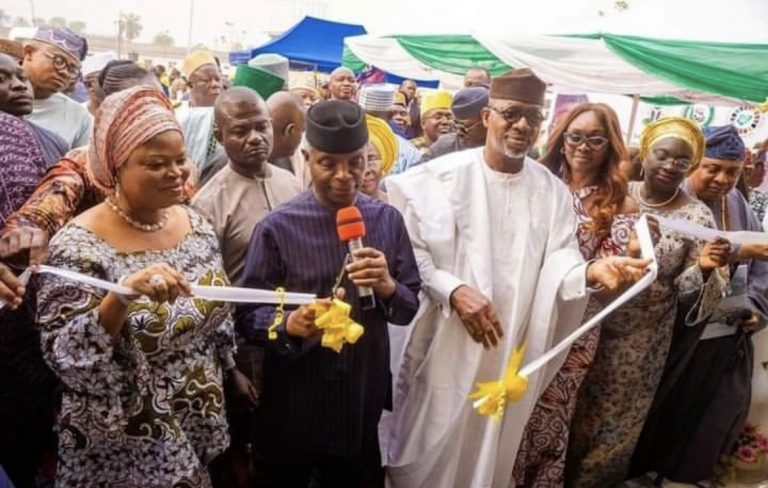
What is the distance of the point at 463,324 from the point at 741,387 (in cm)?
202

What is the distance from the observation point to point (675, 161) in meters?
3.13

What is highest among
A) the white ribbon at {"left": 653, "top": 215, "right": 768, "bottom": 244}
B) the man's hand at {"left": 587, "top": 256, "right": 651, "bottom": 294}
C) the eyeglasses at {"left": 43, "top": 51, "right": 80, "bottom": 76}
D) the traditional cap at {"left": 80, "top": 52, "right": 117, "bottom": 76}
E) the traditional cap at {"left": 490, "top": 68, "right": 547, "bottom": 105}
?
the traditional cap at {"left": 490, "top": 68, "right": 547, "bottom": 105}

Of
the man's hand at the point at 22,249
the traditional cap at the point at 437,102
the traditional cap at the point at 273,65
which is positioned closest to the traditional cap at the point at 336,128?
the man's hand at the point at 22,249

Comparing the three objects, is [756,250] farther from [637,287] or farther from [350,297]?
[350,297]

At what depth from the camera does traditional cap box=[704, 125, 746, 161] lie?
3400 mm

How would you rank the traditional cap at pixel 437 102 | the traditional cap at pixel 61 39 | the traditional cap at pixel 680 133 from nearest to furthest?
the traditional cap at pixel 680 133 < the traditional cap at pixel 61 39 < the traditional cap at pixel 437 102

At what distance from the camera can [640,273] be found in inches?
96.9

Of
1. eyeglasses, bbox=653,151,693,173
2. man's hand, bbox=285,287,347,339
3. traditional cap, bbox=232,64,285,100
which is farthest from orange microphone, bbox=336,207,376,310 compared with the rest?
traditional cap, bbox=232,64,285,100

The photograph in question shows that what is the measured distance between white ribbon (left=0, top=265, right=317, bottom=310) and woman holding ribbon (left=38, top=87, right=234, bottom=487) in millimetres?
42

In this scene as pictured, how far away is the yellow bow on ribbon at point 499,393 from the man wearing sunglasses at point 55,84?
260 cm

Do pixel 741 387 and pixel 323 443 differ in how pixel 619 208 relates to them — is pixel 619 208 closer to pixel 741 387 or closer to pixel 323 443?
pixel 741 387

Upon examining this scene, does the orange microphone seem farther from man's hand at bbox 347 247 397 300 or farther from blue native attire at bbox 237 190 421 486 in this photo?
blue native attire at bbox 237 190 421 486

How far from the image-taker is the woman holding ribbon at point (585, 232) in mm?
3057

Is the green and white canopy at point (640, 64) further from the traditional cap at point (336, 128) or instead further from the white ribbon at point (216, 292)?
the white ribbon at point (216, 292)
